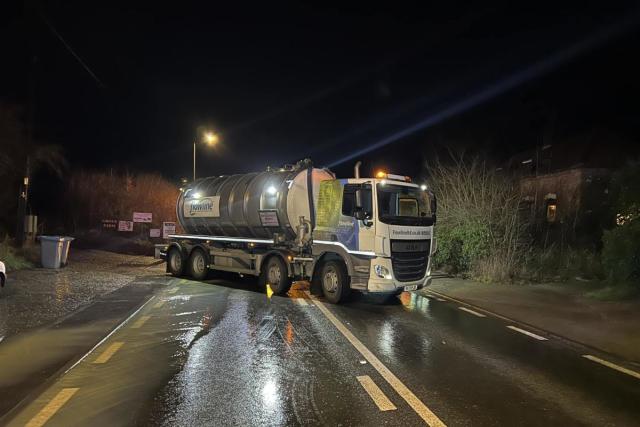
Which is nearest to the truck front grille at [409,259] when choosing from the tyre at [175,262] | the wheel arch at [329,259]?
the wheel arch at [329,259]

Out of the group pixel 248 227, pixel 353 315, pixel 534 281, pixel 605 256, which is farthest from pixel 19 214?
pixel 605 256

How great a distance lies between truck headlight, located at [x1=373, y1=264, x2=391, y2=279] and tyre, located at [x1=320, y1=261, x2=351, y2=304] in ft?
2.68

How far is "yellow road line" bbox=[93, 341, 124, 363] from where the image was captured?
662 centimetres

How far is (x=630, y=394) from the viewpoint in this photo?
558 cm

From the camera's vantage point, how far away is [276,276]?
12672 millimetres

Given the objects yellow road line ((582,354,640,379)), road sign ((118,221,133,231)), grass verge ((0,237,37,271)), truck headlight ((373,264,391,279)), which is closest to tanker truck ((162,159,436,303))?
truck headlight ((373,264,391,279))

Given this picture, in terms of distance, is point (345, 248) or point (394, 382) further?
point (345, 248)

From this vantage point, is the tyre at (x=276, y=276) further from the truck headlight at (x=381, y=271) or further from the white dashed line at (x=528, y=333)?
the white dashed line at (x=528, y=333)

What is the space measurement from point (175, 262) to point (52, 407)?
1205 centimetres

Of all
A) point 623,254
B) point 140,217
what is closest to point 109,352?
point 623,254

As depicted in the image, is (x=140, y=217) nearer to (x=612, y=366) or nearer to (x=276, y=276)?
(x=276, y=276)

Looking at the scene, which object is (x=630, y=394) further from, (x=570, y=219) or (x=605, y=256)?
(x=570, y=219)

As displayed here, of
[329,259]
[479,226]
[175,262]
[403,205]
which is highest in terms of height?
[403,205]

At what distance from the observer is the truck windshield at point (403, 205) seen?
35.4 feet
